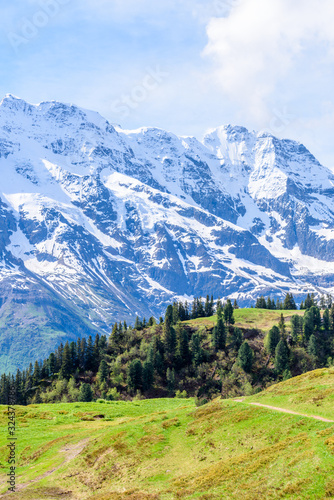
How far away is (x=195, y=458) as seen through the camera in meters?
44.2

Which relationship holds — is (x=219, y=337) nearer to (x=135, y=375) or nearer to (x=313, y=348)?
(x=313, y=348)

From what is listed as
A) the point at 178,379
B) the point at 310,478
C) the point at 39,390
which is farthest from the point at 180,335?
the point at 310,478

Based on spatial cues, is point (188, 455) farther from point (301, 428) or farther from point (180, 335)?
point (180, 335)

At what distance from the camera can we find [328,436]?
37.0m

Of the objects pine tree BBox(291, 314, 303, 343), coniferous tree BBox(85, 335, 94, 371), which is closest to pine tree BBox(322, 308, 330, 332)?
pine tree BBox(291, 314, 303, 343)

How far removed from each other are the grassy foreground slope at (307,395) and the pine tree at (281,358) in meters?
96.2

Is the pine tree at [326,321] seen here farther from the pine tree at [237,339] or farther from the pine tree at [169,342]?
the pine tree at [169,342]

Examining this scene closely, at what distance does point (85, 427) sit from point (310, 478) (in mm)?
52056

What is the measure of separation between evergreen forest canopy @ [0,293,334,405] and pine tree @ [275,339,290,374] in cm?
28

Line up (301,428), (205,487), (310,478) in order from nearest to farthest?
(310,478)
(205,487)
(301,428)

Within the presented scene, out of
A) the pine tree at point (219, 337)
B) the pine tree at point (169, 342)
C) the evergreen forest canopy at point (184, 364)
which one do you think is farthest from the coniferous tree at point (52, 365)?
the pine tree at point (219, 337)

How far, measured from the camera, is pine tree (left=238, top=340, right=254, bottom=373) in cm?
16100

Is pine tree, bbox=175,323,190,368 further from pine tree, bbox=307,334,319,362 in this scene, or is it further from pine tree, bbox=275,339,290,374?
pine tree, bbox=307,334,319,362

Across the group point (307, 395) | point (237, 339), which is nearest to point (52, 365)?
point (237, 339)
